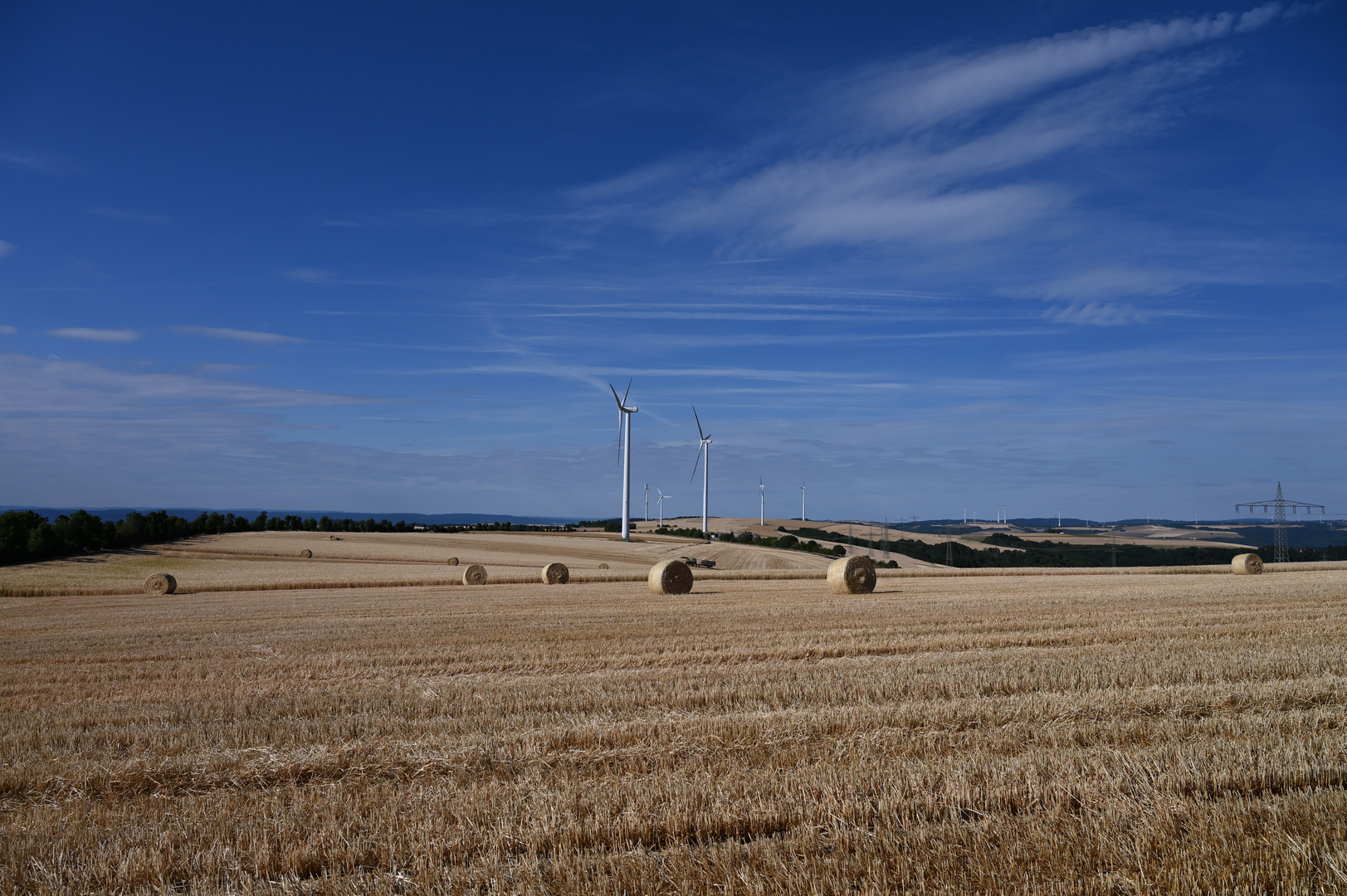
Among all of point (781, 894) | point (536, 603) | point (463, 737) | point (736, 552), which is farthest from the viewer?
point (736, 552)

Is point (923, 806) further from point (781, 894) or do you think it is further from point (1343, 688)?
point (1343, 688)

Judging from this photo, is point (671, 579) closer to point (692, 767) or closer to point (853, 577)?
point (853, 577)

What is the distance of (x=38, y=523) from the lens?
5100 centimetres

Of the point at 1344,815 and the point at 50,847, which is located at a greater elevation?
the point at 1344,815

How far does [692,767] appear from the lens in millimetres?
6539

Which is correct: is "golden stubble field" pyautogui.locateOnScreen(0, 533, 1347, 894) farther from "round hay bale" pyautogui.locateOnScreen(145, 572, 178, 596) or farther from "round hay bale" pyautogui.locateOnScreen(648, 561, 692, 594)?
"round hay bale" pyautogui.locateOnScreen(145, 572, 178, 596)

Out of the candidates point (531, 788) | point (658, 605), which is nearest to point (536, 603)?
point (658, 605)

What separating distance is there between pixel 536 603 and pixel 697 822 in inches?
793

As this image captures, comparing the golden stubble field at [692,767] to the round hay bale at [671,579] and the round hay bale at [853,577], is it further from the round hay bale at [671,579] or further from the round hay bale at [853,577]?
the round hay bale at [671,579]

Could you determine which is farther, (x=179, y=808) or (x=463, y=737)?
(x=463, y=737)

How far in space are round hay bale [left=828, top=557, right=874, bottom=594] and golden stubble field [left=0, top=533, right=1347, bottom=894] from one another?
1299 centimetres

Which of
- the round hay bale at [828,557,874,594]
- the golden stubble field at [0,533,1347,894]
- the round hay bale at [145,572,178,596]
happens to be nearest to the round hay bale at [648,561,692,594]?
the round hay bale at [828,557,874,594]

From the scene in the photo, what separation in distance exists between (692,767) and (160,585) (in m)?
35.9

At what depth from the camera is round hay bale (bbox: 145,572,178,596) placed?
34.8 meters
